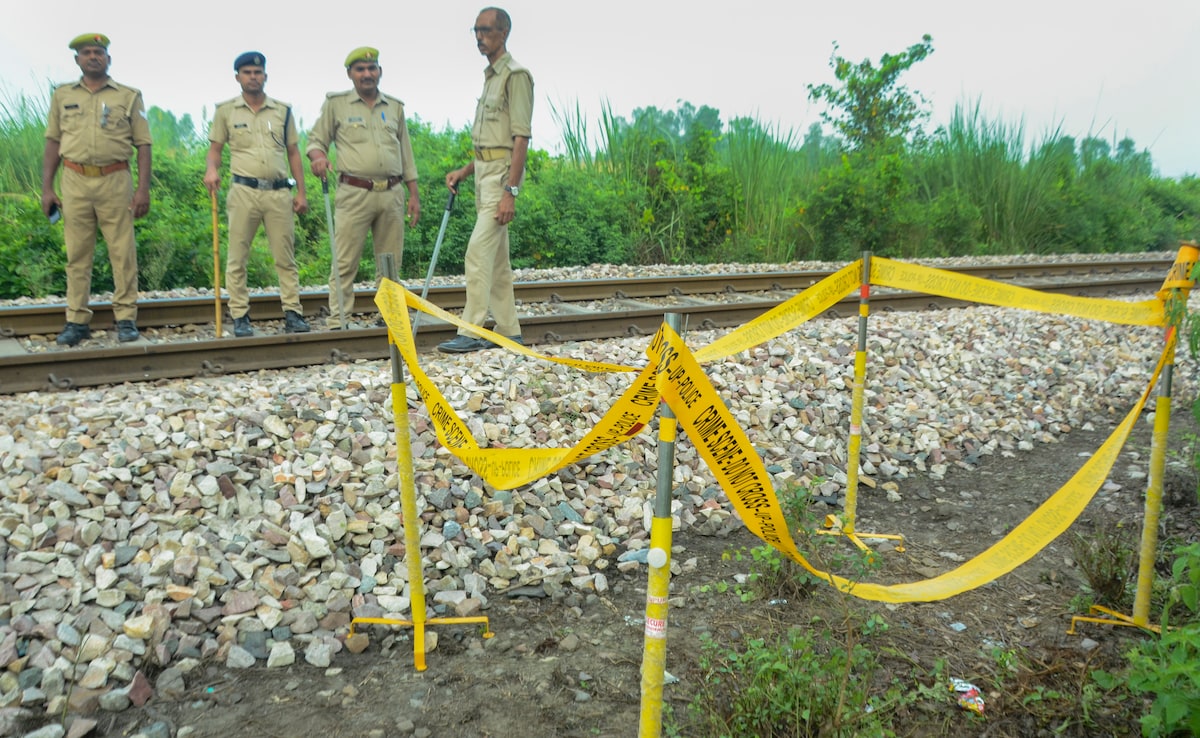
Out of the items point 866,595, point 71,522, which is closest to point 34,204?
point 71,522

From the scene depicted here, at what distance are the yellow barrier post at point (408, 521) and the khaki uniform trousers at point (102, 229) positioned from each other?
443cm

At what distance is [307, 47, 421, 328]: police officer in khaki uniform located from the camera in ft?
23.4

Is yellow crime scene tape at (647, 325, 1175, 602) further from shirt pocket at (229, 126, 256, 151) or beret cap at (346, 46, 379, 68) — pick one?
shirt pocket at (229, 126, 256, 151)

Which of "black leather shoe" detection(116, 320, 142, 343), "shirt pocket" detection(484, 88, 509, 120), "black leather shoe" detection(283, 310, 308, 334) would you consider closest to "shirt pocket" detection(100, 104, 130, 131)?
"black leather shoe" detection(116, 320, 142, 343)

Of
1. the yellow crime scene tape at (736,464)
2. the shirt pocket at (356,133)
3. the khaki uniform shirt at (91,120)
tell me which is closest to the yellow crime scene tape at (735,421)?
the yellow crime scene tape at (736,464)

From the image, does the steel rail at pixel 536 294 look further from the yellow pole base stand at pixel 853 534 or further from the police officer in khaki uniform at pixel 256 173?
the yellow pole base stand at pixel 853 534

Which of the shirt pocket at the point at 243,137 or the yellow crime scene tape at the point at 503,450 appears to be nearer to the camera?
the yellow crime scene tape at the point at 503,450

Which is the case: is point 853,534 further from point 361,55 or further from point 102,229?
point 102,229

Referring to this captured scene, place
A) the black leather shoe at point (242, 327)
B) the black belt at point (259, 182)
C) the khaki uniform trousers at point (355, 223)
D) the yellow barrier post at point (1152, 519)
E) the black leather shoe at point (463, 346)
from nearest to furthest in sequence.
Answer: the yellow barrier post at point (1152, 519) < the black leather shoe at point (463, 346) < the black leather shoe at point (242, 327) < the khaki uniform trousers at point (355, 223) < the black belt at point (259, 182)

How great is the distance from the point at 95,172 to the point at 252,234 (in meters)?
1.25

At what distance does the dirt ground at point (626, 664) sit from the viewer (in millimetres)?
2875

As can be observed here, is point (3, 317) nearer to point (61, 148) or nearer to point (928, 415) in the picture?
point (61, 148)

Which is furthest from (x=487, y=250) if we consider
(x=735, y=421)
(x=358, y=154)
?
(x=735, y=421)

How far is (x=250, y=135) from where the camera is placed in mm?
7289
